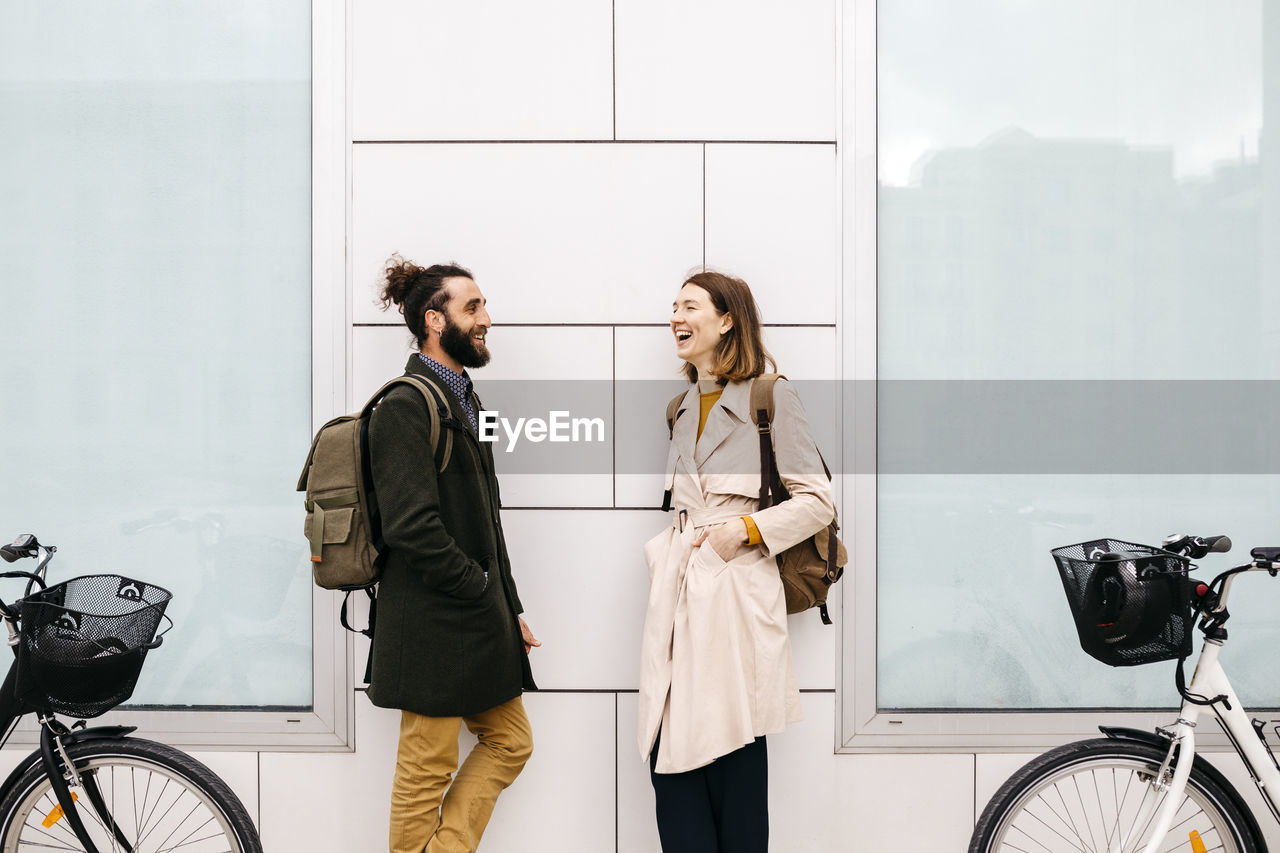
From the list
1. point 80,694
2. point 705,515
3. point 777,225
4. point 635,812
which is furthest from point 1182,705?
point 80,694

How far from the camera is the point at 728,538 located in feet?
8.54

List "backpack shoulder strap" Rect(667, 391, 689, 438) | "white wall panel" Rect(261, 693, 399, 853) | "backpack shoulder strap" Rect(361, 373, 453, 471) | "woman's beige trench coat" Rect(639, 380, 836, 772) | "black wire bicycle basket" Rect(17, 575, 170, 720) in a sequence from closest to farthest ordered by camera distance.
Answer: "black wire bicycle basket" Rect(17, 575, 170, 720) < "backpack shoulder strap" Rect(361, 373, 453, 471) < "woman's beige trench coat" Rect(639, 380, 836, 772) < "backpack shoulder strap" Rect(667, 391, 689, 438) < "white wall panel" Rect(261, 693, 399, 853)

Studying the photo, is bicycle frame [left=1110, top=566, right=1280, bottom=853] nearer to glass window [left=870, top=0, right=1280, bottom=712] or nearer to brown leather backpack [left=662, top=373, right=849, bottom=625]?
glass window [left=870, top=0, right=1280, bottom=712]

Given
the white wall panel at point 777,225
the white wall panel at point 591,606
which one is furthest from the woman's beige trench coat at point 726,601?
the white wall panel at point 777,225

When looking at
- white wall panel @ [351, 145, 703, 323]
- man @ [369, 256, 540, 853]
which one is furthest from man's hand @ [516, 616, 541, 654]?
white wall panel @ [351, 145, 703, 323]

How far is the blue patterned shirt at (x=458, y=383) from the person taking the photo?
104 inches

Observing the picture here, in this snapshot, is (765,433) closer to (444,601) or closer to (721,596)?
(721,596)

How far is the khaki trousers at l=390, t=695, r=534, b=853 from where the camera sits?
8.41 feet

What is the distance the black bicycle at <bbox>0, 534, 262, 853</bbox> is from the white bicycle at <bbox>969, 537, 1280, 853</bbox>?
2.53 meters

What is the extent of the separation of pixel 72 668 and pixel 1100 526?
357 centimetres

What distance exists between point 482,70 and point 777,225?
50.1 inches

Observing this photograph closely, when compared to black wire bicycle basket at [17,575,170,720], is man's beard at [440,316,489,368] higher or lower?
higher

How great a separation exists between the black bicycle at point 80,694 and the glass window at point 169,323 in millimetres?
548

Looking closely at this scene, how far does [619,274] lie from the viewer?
3088mm
